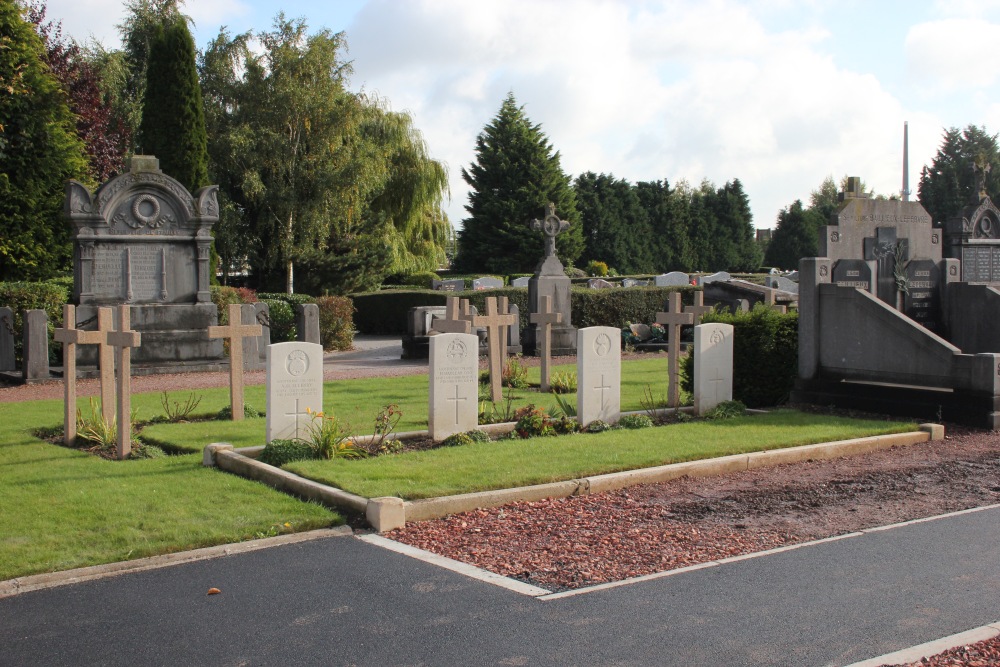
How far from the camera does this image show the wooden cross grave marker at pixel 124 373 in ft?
31.4

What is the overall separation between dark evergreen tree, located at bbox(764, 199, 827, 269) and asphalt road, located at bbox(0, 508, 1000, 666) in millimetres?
61027

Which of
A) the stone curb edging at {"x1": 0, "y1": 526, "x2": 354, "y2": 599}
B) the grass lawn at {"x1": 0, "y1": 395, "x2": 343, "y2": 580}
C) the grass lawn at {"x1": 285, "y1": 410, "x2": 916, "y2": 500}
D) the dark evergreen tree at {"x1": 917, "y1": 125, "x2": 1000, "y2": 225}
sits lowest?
the stone curb edging at {"x1": 0, "y1": 526, "x2": 354, "y2": 599}

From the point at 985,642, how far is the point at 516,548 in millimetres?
2872

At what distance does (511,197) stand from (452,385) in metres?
44.9

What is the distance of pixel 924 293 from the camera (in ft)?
47.5

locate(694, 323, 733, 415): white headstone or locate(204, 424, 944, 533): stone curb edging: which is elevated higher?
locate(694, 323, 733, 415): white headstone

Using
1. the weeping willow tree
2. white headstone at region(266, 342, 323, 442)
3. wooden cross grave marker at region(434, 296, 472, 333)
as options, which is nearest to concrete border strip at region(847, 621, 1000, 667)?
white headstone at region(266, 342, 323, 442)

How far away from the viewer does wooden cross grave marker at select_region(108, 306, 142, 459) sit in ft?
31.4

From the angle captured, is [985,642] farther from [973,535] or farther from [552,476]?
[552,476]

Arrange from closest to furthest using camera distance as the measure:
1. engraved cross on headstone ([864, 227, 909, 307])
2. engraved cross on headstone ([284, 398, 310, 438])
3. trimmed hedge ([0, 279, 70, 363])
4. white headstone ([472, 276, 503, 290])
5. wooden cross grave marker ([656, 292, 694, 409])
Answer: engraved cross on headstone ([284, 398, 310, 438]) → wooden cross grave marker ([656, 292, 694, 409]) → engraved cross on headstone ([864, 227, 909, 307]) → trimmed hedge ([0, 279, 70, 363]) → white headstone ([472, 276, 503, 290])

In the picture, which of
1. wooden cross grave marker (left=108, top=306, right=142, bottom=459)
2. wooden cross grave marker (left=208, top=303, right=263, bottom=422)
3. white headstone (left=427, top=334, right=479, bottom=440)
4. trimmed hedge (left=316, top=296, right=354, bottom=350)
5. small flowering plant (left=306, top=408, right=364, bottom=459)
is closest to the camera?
small flowering plant (left=306, top=408, right=364, bottom=459)

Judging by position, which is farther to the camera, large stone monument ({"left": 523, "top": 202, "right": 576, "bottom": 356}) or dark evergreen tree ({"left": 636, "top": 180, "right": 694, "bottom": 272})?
dark evergreen tree ({"left": 636, "top": 180, "right": 694, "bottom": 272})

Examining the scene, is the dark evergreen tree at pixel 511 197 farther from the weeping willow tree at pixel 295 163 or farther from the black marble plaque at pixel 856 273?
the black marble plaque at pixel 856 273

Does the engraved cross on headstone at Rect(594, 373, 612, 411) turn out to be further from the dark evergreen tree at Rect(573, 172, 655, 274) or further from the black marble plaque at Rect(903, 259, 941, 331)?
the dark evergreen tree at Rect(573, 172, 655, 274)
